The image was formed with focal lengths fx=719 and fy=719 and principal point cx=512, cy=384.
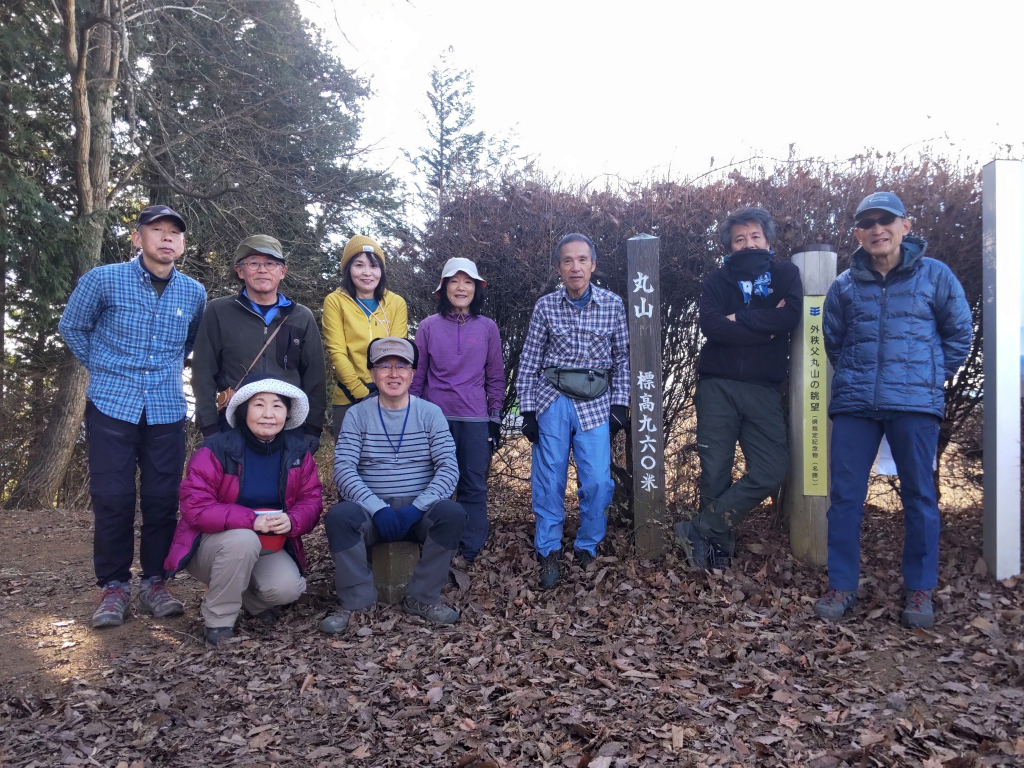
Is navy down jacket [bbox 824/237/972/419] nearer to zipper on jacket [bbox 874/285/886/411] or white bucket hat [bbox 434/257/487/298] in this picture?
zipper on jacket [bbox 874/285/886/411]

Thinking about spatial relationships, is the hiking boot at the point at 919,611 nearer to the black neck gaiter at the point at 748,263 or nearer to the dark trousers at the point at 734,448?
the dark trousers at the point at 734,448

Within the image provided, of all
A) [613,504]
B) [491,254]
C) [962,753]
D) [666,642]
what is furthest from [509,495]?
[962,753]

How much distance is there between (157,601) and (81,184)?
25.3 ft

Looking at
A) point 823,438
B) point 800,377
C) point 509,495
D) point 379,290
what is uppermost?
point 379,290

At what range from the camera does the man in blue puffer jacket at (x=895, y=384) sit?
4012mm

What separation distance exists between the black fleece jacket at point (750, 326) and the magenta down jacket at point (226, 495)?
2.69 meters

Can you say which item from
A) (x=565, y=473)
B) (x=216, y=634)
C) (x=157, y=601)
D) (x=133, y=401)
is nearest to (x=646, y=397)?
(x=565, y=473)

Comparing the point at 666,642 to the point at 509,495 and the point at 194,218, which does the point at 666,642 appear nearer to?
the point at 509,495

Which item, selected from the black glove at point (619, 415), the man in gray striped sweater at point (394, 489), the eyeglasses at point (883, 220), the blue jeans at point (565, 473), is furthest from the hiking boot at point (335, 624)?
the eyeglasses at point (883, 220)

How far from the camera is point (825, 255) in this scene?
4.80 meters

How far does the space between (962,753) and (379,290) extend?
157 inches

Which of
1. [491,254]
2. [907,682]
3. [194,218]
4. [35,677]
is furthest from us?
[194,218]

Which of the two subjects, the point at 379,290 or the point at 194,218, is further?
the point at 194,218

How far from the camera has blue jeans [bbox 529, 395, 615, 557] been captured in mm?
4754
